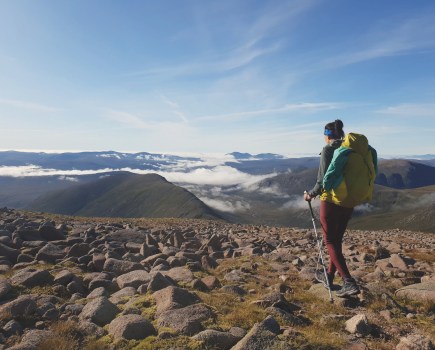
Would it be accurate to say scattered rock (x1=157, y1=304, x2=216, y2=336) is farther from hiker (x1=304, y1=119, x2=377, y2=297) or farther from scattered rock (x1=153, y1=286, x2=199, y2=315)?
hiker (x1=304, y1=119, x2=377, y2=297)

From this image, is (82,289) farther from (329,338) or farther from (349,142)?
(349,142)

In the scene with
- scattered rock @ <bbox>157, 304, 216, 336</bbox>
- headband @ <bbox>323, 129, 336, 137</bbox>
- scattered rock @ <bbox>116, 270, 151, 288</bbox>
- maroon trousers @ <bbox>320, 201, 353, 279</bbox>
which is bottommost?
scattered rock @ <bbox>116, 270, 151, 288</bbox>

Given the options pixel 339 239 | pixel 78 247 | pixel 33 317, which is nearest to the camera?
pixel 33 317

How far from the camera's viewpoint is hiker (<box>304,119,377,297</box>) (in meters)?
11.0

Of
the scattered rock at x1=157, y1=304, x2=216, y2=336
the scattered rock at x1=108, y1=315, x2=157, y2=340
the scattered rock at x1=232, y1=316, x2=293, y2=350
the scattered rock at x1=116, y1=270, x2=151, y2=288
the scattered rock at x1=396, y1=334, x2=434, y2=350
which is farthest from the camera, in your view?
the scattered rock at x1=116, y1=270, x2=151, y2=288

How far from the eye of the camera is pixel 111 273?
1516 centimetres

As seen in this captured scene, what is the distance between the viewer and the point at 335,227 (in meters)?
11.8

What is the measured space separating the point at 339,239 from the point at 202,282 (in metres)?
5.05

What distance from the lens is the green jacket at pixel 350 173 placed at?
10961 mm

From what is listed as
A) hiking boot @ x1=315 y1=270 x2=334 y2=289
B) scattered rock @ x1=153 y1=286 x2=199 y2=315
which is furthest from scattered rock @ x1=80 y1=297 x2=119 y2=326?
hiking boot @ x1=315 y1=270 x2=334 y2=289

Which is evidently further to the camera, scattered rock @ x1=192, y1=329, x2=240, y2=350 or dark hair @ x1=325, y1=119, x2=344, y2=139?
dark hair @ x1=325, y1=119, x2=344, y2=139

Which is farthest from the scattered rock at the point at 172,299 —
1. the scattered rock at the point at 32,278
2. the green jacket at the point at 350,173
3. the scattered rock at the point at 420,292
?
the scattered rock at the point at 420,292

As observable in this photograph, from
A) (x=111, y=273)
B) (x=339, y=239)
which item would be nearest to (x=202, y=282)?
(x=111, y=273)

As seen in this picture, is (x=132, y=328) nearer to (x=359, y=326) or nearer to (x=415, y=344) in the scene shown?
(x=359, y=326)
